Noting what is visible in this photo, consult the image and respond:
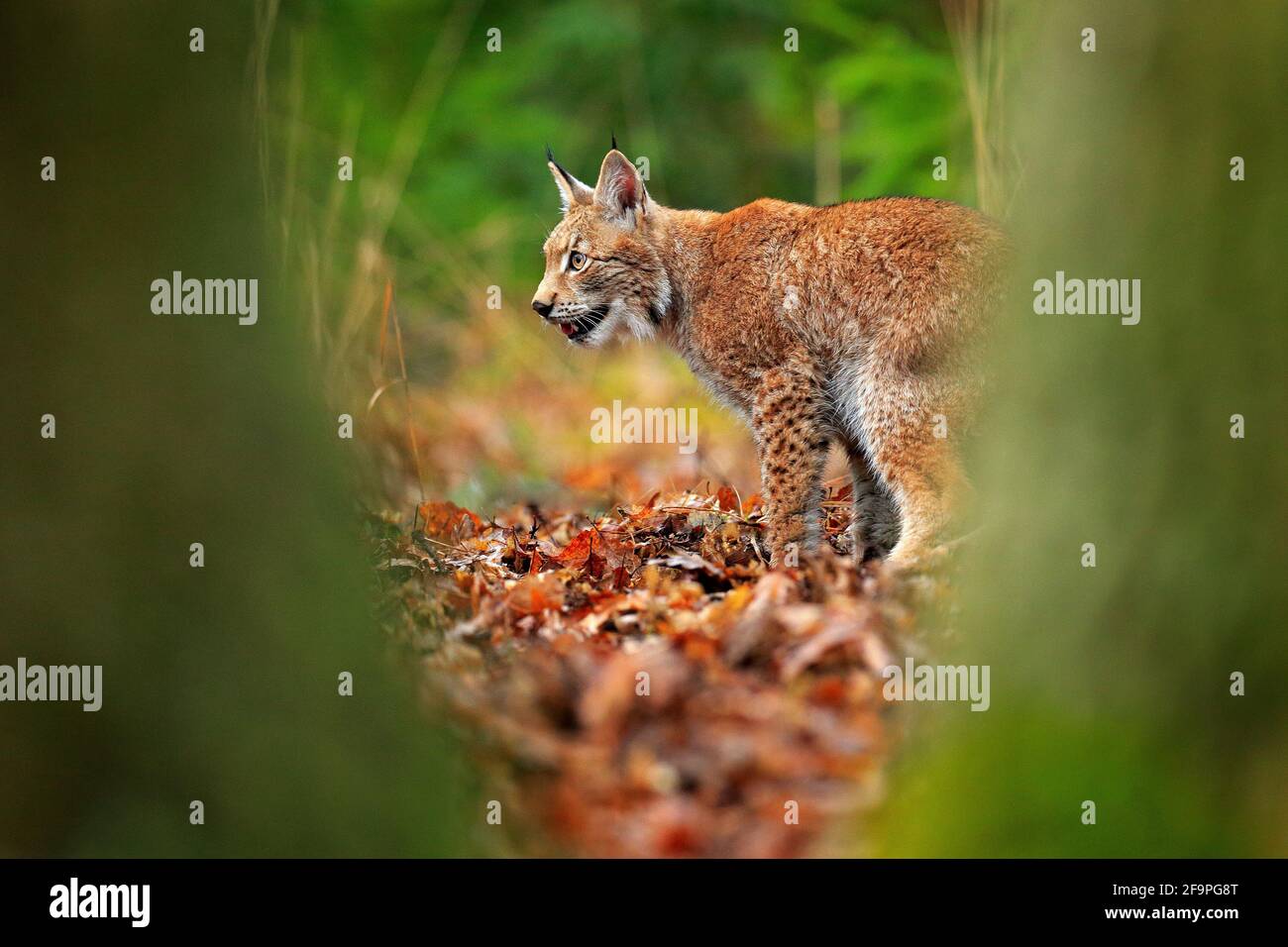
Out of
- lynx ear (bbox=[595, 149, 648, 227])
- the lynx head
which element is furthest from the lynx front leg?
lynx ear (bbox=[595, 149, 648, 227])

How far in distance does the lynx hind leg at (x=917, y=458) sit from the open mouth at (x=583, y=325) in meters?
1.74

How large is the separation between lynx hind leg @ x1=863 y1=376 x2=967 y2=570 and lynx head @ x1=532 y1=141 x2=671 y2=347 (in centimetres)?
162

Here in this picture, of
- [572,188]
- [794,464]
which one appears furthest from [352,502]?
[572,188]

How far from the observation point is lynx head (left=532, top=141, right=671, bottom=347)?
21.1 feet

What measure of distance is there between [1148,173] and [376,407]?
217 inches

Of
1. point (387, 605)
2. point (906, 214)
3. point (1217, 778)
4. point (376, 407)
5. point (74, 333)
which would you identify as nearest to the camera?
point (74, 333)

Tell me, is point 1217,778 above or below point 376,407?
below

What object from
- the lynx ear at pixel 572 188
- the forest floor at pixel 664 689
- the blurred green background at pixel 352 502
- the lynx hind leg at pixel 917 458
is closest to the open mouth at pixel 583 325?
the lynx ear at pixel 572 188

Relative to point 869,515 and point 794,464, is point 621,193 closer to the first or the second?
point 794,464

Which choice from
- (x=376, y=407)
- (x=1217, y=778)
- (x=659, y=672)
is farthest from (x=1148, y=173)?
(x=376, y=407)

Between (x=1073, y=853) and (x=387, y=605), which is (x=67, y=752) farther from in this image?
(x=1073, y=853)

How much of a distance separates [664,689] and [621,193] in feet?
11.2

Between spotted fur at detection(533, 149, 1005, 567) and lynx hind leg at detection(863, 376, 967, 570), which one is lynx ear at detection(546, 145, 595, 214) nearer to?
spotted fur at detection(533, 149, 1005, 567)
